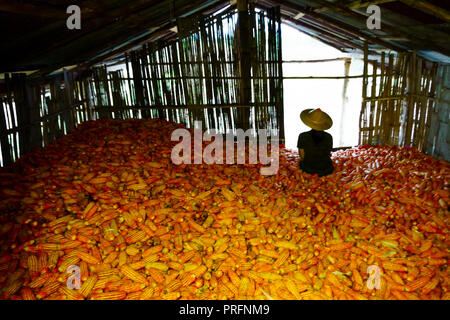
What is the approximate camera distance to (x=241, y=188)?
4.25m

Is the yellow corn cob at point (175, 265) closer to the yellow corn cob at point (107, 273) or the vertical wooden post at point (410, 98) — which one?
the yellow corn cob at point (107, 273)

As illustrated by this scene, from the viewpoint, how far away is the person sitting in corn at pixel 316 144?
15.6 feet

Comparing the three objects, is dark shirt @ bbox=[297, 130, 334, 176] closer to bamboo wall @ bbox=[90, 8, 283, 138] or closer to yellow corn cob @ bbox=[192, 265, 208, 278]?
bamboo wall @ bbox=[90, 8, 283, 138]

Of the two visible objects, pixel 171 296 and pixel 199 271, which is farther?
pixel 199 271

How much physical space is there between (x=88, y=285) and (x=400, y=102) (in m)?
7.57

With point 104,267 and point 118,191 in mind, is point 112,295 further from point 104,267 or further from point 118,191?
point 118,191

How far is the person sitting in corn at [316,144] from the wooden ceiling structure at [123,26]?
180 cm

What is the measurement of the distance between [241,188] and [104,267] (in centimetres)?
209

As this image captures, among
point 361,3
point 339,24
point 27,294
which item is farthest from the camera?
point 339,24

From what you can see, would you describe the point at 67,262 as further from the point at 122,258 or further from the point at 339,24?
the point at 339,24

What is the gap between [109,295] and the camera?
2609mm

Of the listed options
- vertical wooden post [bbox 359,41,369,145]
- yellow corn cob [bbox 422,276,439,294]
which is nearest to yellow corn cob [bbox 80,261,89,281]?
yellow corn cob [bbox 422,276,439,294]

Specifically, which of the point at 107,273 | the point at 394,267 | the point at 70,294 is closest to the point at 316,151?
the point at 394,267

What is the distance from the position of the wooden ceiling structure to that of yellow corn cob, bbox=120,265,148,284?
8.54 feet
